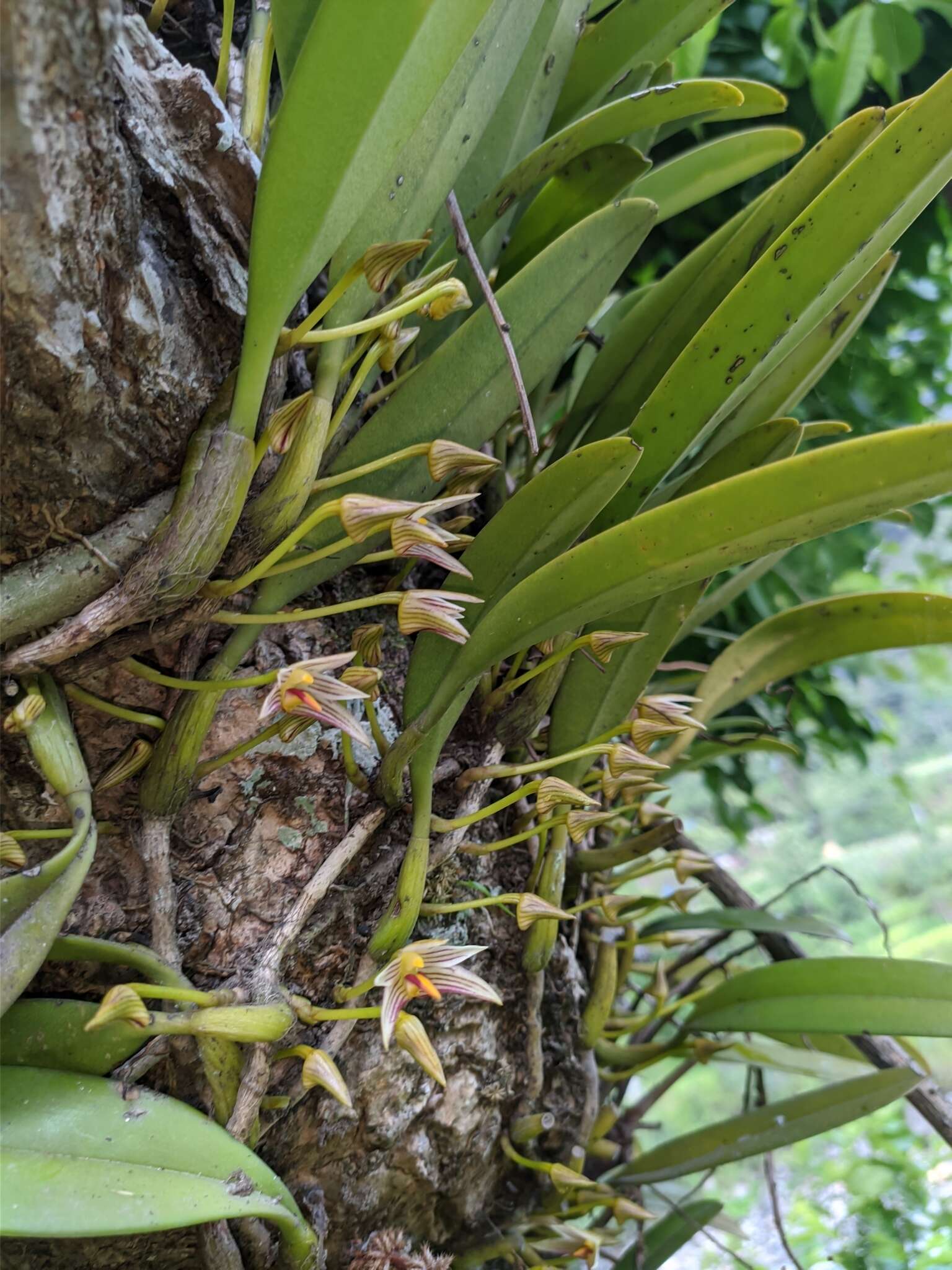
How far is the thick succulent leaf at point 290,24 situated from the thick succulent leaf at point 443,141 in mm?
87

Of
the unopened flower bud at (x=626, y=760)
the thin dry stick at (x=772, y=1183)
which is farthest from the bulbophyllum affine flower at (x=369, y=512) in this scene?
the thin dry stick at (x=772, y=1183)

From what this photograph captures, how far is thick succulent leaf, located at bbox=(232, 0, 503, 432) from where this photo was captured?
1.24 ft

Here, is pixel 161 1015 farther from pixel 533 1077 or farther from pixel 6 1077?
pixel 533 1077

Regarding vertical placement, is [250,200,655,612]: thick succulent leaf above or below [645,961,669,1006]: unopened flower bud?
above

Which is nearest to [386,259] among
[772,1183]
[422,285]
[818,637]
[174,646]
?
[422,285]

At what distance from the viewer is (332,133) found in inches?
15.8

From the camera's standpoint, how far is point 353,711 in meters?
0.58

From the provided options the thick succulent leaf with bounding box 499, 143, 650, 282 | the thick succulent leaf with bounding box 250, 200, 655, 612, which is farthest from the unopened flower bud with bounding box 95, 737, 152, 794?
the thick succulent leaf with bounding box 499, 143, 650, 282

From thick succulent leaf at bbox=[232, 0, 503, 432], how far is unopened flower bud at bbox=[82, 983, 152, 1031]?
288mm

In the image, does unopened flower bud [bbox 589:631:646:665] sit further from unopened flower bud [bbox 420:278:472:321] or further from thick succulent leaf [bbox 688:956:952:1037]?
thick succulent leaf [bbox 688:956:952:1037]

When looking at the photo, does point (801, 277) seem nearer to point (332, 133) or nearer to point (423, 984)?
point (332, 133)

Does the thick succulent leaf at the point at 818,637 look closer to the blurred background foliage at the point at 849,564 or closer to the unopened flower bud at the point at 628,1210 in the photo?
the blurred background foliage at the point at 849,564

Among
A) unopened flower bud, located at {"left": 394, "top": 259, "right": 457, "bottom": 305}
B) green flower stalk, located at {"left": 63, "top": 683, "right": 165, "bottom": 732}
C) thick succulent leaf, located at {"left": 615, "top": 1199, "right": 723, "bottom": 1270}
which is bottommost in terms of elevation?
thick succulent leaf, located at {"left": 615, "top": 1199, "right": 723, "bottom": 1270}

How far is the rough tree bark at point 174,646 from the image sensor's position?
14.7 inches
